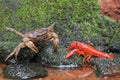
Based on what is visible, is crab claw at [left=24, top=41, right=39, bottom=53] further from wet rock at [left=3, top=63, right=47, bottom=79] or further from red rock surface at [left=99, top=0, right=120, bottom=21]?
red rock surface at [left=99, top=0, right=120, bottom=21]

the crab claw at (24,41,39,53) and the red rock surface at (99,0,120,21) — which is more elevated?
the red rock surface at (99,0,120,21)

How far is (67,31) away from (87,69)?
966 millimetres

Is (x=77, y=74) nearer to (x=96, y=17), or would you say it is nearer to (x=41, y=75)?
(x=41, y=75)

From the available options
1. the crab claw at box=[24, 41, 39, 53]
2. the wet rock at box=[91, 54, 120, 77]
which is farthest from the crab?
the wet rock at box=[91, 54, 120, 77]

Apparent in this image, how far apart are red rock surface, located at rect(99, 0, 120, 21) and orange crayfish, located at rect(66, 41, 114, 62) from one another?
727mm

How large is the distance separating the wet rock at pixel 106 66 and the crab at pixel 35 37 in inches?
29.8

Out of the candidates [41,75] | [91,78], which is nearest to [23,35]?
[41,75]

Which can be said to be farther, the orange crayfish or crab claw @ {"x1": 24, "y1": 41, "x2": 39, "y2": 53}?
the orange crayfish

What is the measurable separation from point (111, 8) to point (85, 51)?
3.08 ft

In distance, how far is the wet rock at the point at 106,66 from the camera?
276 inches

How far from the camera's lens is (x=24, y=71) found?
6.88 metres

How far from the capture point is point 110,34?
7816mm

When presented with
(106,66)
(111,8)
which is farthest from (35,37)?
(111,8)

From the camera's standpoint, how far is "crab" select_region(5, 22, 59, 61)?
7.10m
